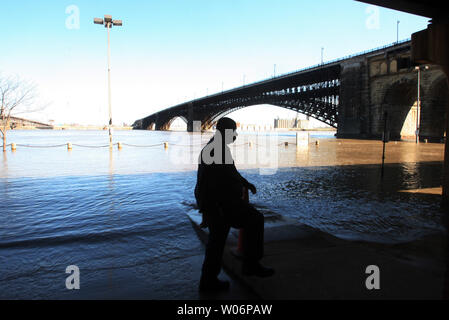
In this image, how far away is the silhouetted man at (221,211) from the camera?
9.47 ft

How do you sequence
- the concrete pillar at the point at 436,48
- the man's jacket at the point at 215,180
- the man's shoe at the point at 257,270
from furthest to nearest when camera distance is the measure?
the concrete pillar at the point at 436,48
the man's shoe at the point at 257,270
the man's jacket at the point at 215,180

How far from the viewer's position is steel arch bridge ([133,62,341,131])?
57.8m

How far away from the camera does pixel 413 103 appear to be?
4409 centimetres

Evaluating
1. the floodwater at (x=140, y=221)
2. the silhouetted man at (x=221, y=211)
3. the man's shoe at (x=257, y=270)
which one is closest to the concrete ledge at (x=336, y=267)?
the man's shoe at (x=257, y=270)

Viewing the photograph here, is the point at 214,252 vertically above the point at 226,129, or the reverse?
the point at 226,129

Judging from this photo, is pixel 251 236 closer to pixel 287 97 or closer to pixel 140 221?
pixel 140 221

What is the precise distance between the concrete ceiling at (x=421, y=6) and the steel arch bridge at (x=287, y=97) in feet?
163

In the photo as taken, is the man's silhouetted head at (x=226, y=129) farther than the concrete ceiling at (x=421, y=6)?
No

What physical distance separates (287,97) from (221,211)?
69737mm

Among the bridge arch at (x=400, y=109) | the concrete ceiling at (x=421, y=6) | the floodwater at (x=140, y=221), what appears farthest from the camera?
the bridge arch at (x=400, y=109)

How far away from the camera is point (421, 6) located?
5969mm

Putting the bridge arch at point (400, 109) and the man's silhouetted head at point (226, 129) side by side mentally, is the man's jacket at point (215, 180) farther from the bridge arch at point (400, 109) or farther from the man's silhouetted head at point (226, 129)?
the bridge arch at point (400, 109)

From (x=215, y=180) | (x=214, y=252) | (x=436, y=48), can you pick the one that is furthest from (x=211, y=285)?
(x=436, y=48)

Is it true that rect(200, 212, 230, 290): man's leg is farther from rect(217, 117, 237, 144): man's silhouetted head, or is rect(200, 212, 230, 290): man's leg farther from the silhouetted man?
rect(217, 117, 237, 144): man's silhouetted head
